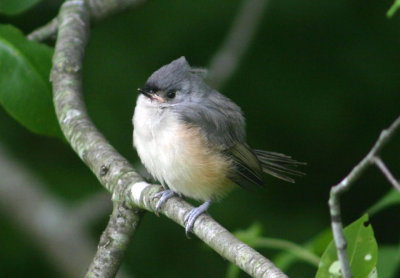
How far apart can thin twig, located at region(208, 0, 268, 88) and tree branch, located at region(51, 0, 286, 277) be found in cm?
127

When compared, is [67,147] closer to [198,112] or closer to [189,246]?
[189,246]

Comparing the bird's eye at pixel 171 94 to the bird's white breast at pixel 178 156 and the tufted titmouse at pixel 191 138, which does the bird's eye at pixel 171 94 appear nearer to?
the tufted titmouse at pixel 191 138

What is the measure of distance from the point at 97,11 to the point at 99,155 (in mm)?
1409

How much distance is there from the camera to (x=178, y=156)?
313cm

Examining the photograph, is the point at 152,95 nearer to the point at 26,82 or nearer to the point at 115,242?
the point at 26,82

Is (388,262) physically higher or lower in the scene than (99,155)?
higher

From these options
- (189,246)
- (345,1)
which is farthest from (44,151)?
(345,1)

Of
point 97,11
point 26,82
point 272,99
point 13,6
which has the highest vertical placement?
point 272,99

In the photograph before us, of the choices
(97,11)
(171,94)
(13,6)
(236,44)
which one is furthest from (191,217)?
(236,44)

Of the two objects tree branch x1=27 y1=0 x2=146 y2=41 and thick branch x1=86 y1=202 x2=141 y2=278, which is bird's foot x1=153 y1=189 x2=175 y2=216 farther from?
tree branch x1=27 y1=0 x2=146 y2=41

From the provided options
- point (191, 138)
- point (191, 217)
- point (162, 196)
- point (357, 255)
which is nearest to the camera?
point (357, 255)

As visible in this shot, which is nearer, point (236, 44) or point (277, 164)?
point (277, 164)

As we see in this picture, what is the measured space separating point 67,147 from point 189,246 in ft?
4.80

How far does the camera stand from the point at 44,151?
5387 mm
